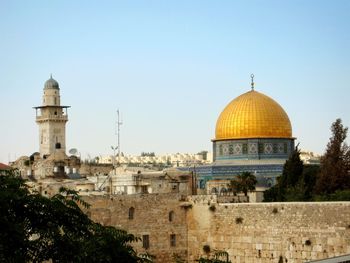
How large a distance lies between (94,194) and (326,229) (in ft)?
26.9

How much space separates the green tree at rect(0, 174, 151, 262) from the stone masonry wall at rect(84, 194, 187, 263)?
45.5 ft

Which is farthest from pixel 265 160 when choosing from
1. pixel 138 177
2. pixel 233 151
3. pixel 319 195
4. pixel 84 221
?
pixel 84 221

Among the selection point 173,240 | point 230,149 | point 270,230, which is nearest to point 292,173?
point 173,240

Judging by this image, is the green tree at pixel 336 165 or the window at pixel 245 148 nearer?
the green tree at pixel 336 165

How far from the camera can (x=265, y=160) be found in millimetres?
47594

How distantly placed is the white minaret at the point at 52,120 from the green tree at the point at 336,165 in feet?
107

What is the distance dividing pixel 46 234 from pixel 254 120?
33514mm

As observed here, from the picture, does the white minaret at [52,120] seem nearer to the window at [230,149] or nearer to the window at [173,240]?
the window at [230,149]

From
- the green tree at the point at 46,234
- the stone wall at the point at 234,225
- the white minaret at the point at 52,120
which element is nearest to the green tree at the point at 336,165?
the stone wall at the point at 234,225

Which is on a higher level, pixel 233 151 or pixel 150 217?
pixel 233 151

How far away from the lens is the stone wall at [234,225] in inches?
1076

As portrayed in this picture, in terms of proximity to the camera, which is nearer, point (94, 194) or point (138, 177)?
point (94, 194)

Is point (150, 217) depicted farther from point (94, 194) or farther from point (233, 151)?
point (233, 151)

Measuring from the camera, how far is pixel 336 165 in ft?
108
